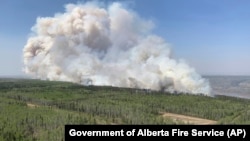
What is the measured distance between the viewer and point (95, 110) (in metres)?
125

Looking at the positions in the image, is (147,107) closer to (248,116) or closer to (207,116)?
(207,116)

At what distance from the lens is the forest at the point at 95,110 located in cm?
9481

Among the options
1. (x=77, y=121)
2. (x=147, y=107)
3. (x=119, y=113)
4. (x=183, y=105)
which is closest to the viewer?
(x=77, y=121)

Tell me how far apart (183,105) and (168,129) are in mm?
109743

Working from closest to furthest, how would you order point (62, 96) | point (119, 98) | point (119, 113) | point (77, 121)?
point (77, 121) → point (119, 113) → point (119, 98) → point (62, 96)

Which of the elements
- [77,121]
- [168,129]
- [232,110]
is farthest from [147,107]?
[168,129]

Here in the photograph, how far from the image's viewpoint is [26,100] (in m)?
159

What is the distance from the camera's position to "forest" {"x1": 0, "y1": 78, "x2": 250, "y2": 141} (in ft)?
311

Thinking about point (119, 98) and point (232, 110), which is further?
point (119, 98)

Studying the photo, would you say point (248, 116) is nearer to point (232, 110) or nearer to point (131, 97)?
point (232, 110)

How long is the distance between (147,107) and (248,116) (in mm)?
37152

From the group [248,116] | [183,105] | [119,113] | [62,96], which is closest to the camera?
[248,116]

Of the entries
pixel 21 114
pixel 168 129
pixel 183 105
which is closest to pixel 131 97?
pixel 183 105

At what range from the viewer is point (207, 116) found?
12544cm
